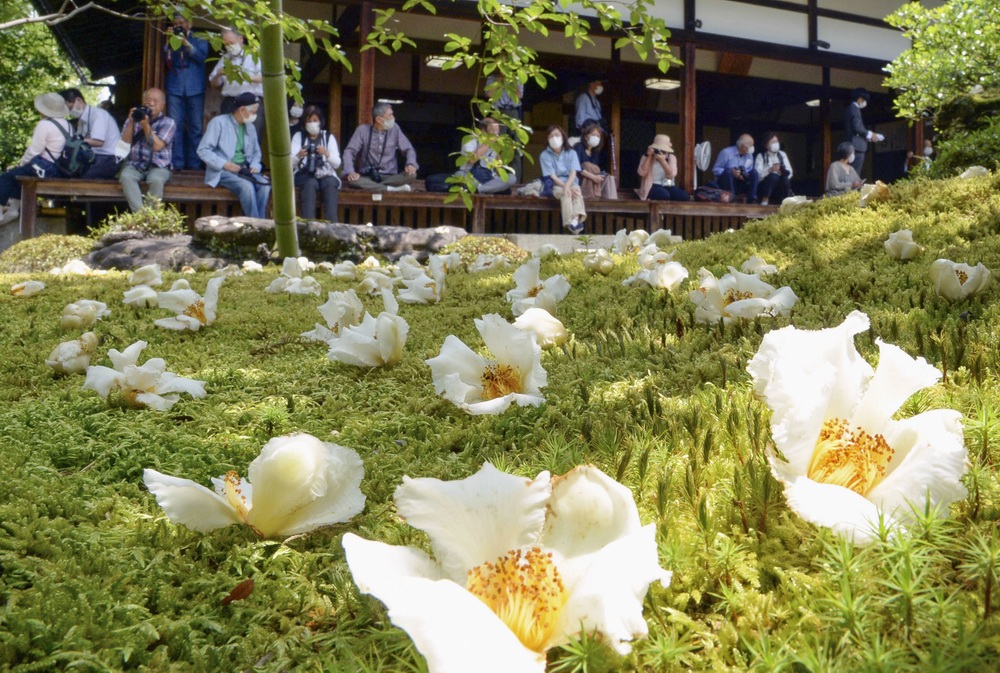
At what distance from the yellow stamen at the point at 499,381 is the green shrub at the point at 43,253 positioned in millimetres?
7935

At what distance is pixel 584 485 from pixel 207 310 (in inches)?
97.6

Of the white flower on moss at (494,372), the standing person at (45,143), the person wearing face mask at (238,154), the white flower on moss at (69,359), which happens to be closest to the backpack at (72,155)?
the standing person at (45,143)

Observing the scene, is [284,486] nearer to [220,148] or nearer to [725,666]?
[725,666]

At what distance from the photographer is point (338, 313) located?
2.63 metres

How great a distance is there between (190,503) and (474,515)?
50 cm

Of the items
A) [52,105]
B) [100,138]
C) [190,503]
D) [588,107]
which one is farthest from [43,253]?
[588,107]

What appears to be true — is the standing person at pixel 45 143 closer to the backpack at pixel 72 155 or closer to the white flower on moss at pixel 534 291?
the backpack at pixel 72 155

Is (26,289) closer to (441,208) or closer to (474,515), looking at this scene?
(474,515)

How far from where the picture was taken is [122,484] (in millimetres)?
1453

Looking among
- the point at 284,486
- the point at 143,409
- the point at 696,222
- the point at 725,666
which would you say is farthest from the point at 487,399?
the point at 696,222

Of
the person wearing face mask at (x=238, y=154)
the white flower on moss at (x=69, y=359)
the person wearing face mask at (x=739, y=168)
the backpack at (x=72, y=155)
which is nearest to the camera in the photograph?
the white flower on moss at (x=69, y=359)

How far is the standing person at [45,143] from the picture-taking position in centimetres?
1110

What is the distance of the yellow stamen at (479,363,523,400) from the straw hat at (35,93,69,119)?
11608 mm

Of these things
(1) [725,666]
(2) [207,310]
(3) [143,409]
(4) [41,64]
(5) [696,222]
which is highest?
(4) [41,64]
